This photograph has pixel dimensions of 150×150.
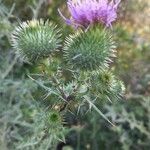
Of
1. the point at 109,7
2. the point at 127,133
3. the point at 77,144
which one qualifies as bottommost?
the point at 77,144

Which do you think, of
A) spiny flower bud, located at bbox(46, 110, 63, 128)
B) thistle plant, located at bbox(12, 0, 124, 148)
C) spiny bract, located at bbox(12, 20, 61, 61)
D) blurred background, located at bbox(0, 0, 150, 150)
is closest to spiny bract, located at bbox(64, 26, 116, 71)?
thistle plant, located at bbox(12, 0, 124, 148)

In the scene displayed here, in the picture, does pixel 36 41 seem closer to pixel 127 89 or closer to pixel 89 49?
pixel 89 49

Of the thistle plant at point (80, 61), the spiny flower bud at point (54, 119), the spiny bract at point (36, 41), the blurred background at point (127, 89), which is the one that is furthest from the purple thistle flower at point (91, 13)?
the blurred background at point (127, 89)

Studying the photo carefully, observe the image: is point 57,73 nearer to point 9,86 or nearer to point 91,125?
point 9,86

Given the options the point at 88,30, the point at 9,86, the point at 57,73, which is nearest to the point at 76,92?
the point at 57,73

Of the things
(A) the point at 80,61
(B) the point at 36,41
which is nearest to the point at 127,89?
(B) the point at 36,41

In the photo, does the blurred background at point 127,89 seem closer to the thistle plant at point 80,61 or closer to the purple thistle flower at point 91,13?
the thistle plant at point 80,61
